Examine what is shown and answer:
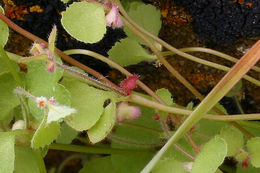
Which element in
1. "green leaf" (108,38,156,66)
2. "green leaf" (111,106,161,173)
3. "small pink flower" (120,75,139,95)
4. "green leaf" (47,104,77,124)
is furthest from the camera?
"green leaf" (111,106,161,173)

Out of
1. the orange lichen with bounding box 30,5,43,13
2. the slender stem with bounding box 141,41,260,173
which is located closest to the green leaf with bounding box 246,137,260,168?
the slender stem with bounding box 141,41,260,173

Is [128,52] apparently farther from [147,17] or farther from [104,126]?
[104,126]

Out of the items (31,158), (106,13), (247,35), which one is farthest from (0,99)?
(247,35)

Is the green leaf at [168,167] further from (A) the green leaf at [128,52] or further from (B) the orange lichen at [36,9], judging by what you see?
(B) the orange lichen at [36,9]

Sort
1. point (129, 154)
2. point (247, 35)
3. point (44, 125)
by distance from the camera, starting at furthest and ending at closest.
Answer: point (129, 154), point (247, 35), point (44, 125)

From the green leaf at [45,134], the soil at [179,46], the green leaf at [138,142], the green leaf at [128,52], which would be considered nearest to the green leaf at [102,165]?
the green leaf at [138,142]

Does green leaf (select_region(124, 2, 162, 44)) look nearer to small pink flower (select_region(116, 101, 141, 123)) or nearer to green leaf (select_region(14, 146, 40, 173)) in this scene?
small pink flower (select_region(116, 101, 141, 123))

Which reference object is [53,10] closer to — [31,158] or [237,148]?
[31,158]

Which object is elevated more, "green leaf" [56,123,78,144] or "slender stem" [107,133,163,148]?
"slender stem" [107,133,163,148]
